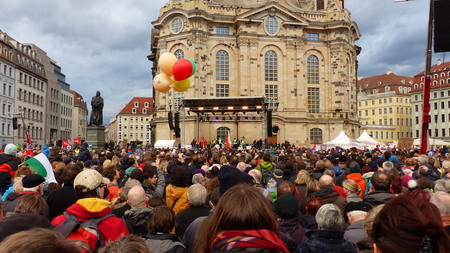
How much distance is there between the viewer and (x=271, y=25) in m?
50.2

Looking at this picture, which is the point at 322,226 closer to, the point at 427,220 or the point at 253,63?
the point at 427,220

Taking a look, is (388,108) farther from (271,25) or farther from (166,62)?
(166,62)

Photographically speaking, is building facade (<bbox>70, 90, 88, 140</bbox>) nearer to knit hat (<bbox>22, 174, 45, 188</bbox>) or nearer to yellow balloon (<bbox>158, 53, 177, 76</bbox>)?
yellow balloon (<bbox>158, 53, 177, 76</bbox>)

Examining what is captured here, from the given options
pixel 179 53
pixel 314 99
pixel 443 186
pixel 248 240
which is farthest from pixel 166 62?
pixel 314 99

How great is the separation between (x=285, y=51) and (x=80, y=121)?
218 ft

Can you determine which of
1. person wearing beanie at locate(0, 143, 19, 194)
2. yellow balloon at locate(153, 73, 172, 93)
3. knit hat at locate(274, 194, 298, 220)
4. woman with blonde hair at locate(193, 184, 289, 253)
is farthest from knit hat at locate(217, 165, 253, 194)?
yellow balloon at locate(153, 73, 172, 93)

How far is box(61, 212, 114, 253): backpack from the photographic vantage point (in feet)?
12.8

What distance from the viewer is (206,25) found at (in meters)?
48.7

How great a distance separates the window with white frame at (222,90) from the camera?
49.8m

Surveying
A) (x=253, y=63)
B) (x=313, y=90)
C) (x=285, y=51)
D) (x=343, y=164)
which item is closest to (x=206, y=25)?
(x=253, y=63)

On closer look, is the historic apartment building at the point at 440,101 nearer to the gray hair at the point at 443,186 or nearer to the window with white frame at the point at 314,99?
the window with white frame at the point at 314,99

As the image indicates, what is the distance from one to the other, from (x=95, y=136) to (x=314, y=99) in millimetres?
35352

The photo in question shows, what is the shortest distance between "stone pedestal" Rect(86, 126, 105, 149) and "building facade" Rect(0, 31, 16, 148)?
3483 centimetres

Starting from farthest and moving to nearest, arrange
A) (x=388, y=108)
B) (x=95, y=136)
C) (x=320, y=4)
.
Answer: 1. (x=388, y=108)
2. (x=320, y=4)
3. (x=95, y=136)
